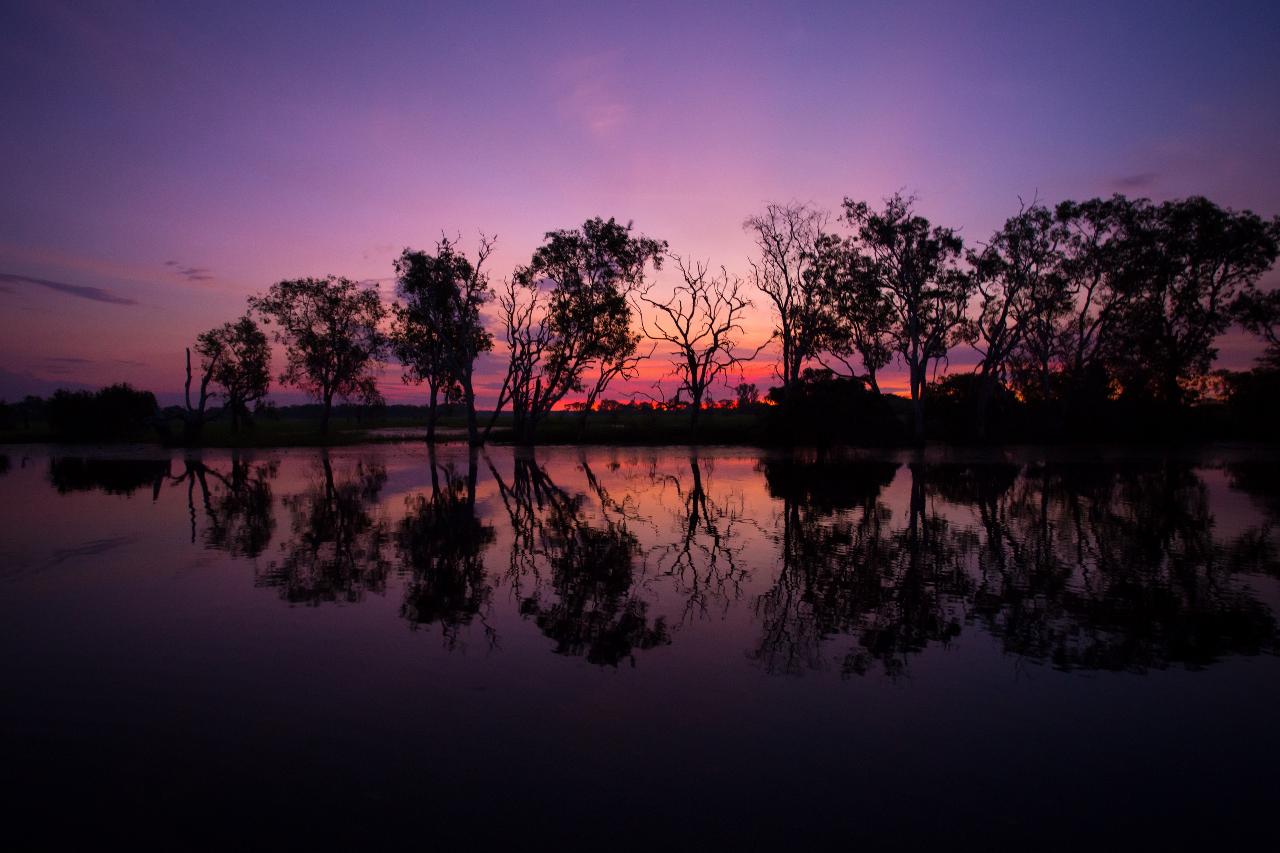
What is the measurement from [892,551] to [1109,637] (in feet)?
16.0

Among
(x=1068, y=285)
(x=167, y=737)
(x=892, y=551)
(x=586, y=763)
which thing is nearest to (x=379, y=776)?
(x=586, y=763)

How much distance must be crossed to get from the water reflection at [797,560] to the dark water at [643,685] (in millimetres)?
90

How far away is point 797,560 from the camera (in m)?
12.1

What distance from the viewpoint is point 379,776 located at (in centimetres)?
493

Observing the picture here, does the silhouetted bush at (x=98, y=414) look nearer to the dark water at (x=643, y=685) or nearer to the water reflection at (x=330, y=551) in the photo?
the water reflection at (x=330, y=551)

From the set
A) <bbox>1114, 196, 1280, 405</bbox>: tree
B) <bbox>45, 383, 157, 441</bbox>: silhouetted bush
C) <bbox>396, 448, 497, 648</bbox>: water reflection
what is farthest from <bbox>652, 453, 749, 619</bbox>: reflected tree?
<bbox>45, 383, 157, 441</bbox>: silhouetted bush

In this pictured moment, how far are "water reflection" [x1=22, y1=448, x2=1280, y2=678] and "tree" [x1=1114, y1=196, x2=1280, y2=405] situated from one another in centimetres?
3508

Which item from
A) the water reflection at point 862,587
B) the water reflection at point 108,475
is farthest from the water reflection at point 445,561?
the water reflection at point 108,475

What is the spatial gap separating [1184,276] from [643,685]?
208 feet

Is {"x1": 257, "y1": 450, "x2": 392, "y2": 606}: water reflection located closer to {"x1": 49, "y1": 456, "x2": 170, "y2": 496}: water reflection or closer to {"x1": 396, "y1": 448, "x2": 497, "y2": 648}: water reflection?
{"x1": 396, "y1": 448, "x2": 497, "y2": 648}: water reflection

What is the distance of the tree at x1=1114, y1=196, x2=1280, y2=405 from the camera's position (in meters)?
50.9

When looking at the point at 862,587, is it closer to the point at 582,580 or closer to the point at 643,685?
the point at 582,580

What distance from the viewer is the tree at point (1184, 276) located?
167 feet

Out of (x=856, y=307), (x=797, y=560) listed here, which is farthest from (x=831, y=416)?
(x=797, y=560)
